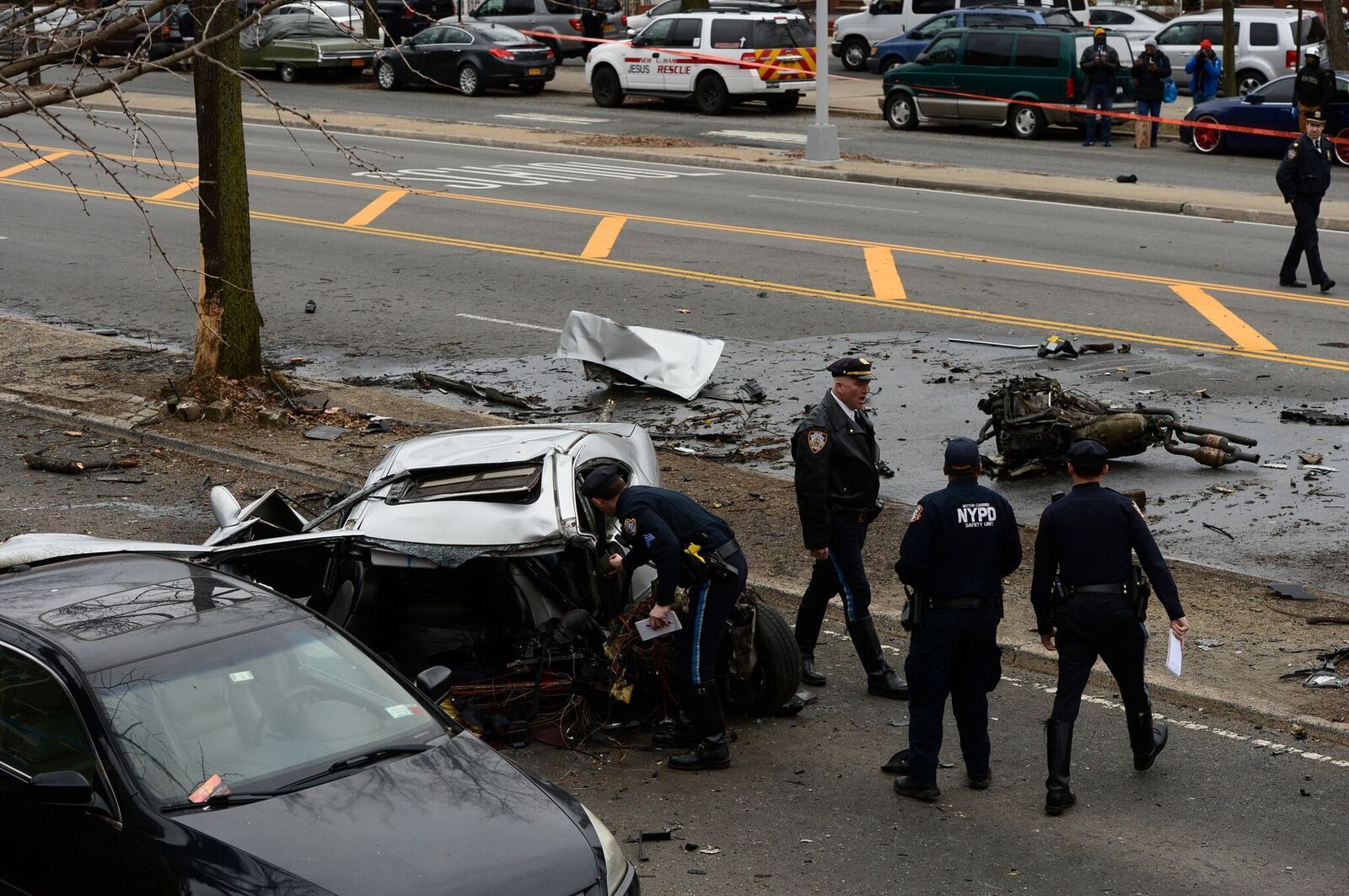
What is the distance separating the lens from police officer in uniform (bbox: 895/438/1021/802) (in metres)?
6.99

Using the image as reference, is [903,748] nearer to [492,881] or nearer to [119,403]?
[492,881]

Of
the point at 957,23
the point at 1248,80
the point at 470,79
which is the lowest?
the point at 1248,80

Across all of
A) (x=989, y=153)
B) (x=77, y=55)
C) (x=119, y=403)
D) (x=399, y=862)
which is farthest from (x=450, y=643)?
(x=989, y=153)

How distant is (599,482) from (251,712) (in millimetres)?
2169

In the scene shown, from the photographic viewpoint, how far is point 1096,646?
275 inches

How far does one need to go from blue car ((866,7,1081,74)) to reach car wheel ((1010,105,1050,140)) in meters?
2.50

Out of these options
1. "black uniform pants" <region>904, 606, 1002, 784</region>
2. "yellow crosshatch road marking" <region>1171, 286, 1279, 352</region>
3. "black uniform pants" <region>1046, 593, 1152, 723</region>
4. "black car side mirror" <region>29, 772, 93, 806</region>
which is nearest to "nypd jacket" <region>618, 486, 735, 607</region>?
"black uniform pants" <region>904, 606, 1002, 784</region>

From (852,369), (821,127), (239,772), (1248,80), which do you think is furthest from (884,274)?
(1248,80)

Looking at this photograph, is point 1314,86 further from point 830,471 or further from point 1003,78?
point 830,471

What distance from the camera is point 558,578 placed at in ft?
25.4

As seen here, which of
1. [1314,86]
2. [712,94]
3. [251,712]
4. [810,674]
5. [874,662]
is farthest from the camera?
[712,94]

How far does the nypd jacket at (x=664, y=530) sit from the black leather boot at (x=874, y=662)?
1202mm

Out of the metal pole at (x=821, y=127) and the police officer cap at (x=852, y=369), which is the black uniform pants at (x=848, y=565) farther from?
the metal pole at (x=821, y=127)

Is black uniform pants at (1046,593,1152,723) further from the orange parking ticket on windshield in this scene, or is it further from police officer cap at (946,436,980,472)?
the orange parking ticket on windshield
